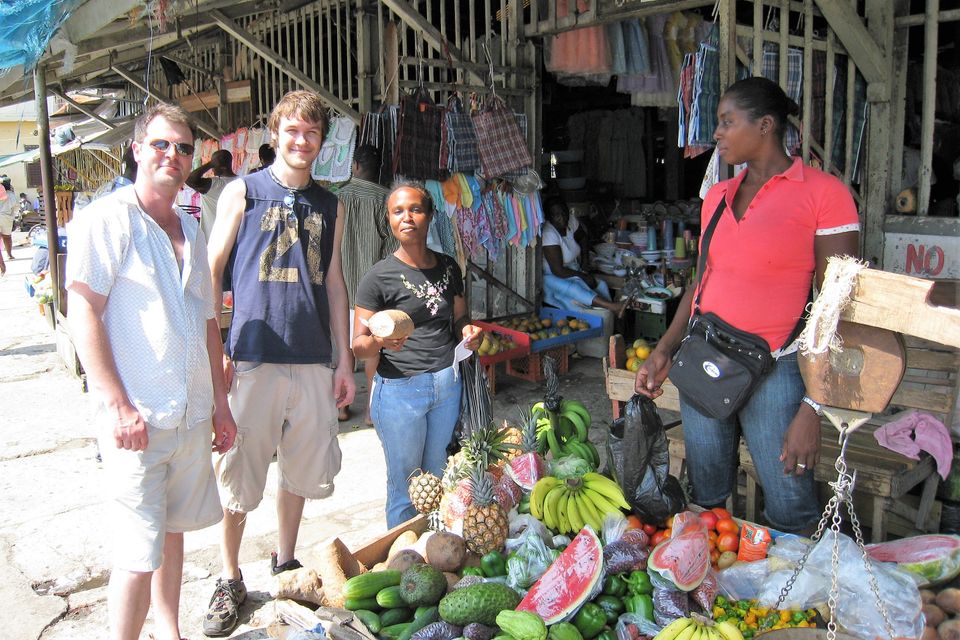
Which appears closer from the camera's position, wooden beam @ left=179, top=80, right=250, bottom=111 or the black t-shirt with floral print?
the black t-shirt with floral print

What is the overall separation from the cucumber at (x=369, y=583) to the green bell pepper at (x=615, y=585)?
0.76 m

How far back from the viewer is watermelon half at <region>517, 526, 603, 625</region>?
8.07 ft

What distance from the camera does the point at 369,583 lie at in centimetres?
269

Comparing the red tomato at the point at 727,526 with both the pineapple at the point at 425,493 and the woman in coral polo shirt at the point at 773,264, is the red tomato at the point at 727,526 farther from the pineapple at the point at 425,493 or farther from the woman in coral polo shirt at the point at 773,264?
the pineapple at the point at 425,493

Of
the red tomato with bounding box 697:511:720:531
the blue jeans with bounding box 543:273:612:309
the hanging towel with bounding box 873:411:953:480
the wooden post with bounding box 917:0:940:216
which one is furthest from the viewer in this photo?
the blue jeans with bounding box 543:273:612:309

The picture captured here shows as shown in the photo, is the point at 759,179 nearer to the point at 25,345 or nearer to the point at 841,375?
the point at 841,375

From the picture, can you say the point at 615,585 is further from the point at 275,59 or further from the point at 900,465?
the point at 275,59

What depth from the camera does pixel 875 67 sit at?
428 centimetres

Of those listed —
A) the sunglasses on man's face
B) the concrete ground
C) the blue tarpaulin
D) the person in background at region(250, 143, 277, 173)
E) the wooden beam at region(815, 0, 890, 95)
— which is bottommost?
the concrete ground

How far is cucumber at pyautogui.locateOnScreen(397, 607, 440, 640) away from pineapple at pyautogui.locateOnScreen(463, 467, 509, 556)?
0.37 meters

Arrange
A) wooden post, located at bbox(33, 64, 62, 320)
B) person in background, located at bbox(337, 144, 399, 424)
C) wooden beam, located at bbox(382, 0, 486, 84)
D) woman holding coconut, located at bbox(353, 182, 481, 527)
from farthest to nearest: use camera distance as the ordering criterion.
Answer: wooden post, located at bbox(33, 64, 62, 320) → person in background, located at bbox(337, 144, 399, 424) → wooden beam, located at bbox(382, 0, 486, 84) → woman holding coconut, located at bbox(353, 182, 481, 527)

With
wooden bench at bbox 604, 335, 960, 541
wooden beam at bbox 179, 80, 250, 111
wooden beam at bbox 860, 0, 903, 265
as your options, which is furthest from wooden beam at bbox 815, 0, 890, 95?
wooden beam at bbox 179, 80, 250, 111

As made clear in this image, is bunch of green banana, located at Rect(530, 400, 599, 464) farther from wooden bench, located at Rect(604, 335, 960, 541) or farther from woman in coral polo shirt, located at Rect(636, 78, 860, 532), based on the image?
woman in coral polo shirt, located at Rect(636, 78, 860, 532)

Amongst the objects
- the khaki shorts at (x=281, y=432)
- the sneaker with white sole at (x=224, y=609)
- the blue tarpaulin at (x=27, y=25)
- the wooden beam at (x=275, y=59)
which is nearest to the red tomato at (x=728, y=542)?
the khaki shorts at (x=281, y=432)
